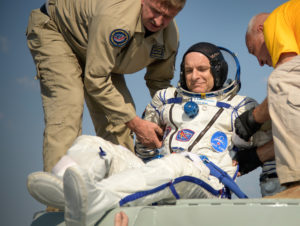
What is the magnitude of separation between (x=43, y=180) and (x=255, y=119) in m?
1.46

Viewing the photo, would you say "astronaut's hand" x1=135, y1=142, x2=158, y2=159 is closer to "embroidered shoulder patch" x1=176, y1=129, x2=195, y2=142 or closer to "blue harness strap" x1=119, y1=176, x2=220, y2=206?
"embroidered shoulder patch" x1=176, y1=129, x2=195, y2=142

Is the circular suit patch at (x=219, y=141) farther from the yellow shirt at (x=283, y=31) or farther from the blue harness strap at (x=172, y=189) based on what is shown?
the yellow shirt at (x=283, y=31)

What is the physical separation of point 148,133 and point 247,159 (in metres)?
0.78

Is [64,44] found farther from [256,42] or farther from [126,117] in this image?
[256,42]

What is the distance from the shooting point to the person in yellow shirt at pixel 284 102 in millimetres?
1917

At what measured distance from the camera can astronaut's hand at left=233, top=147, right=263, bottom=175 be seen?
2645 mm

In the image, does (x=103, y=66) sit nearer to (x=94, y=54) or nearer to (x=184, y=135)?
(x=94, y=54)

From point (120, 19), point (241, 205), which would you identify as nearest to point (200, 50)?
point (120, 19)

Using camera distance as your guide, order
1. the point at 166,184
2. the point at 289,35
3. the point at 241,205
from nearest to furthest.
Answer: the point at 241,205, the point at 166,184, the point at 289,35

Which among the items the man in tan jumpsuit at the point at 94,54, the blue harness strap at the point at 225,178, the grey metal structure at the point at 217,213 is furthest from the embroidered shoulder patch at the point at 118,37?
the grey metal structure at the point at 217,213

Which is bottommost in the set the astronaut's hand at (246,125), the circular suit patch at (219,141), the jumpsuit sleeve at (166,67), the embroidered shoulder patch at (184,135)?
the circular suit patch at (219,141)

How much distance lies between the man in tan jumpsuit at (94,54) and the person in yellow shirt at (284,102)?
2.75 ft

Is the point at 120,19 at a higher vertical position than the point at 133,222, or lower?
higher

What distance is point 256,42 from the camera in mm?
2838
